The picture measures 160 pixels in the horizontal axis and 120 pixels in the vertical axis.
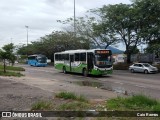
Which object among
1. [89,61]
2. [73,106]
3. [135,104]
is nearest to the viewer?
[73,106]

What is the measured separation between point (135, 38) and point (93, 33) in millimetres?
7272

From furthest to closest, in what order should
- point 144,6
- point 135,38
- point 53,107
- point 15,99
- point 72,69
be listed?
1. point 135,38
2. point 144,6
3. point 72,69
4. point 15,99
5. point 53,107

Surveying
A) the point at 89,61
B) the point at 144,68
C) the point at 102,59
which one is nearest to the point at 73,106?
the point at 102,59

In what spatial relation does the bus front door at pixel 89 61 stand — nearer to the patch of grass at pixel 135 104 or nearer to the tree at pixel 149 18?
the tree at pixel 149 18

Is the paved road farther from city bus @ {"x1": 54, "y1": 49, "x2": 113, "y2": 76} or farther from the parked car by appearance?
the parked car

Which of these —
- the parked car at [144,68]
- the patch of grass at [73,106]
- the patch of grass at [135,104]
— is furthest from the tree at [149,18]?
the patch of grass at [73,106]

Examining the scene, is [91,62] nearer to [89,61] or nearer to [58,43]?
[89,61]

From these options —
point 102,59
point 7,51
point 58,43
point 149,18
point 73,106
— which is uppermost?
point 149,18

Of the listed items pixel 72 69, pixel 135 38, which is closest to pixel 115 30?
pixel 135 38

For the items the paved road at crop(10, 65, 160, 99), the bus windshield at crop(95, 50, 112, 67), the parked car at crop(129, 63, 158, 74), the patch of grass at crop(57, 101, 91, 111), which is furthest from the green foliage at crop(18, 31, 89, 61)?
the patch of grass at crop(57, 101, 91, 111)

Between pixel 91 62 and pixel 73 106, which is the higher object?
pixel 91 62

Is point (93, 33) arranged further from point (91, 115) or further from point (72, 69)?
point (91, 115)

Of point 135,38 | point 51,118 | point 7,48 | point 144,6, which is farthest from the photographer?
point 135,38

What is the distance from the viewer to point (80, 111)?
9773mm
